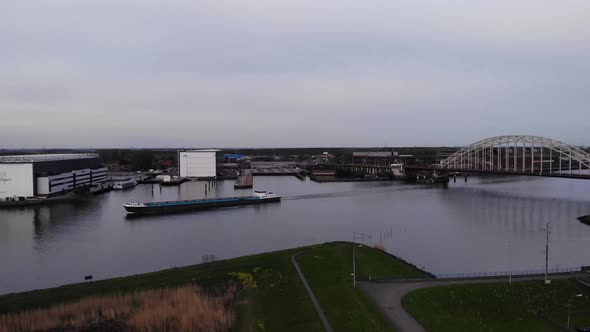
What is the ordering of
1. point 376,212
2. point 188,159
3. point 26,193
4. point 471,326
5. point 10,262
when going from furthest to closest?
point 188,159 < point 26,193 < point 376,212 < point 10,262 < point 471,326

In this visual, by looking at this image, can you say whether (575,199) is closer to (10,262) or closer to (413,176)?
(413,176)

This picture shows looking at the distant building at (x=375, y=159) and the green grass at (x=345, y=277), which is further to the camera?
the distant building at (x=375, y=159)

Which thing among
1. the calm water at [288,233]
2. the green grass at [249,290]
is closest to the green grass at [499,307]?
the green grass at [249,290]

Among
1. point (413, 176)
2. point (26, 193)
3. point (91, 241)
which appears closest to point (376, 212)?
point (91, 241)

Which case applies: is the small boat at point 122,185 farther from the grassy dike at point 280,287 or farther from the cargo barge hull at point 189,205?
the grassy dike at point 280,287

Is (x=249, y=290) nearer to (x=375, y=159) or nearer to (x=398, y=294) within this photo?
(x=398, y=294)

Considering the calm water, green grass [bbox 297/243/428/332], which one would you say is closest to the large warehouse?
the calm water

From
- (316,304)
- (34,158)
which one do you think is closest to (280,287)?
(316,304)
